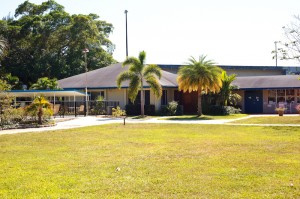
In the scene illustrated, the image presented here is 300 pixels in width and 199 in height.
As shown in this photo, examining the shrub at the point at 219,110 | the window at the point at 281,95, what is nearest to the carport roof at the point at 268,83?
the window at the point at 281,95

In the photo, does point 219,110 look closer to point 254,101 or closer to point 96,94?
point 254,101

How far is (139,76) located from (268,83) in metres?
14.0

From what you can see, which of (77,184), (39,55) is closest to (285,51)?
(77,184)

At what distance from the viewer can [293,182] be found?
24.1 feet

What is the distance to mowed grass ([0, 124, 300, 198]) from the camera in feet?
22.5

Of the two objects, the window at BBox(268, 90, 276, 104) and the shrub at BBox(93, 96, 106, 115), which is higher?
the window at BBox(268, 90, 276, 104)

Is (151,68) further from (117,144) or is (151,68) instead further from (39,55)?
(39,55)

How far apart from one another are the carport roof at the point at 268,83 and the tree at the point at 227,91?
1708 millimetres

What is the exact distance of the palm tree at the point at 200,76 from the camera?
31.5 m

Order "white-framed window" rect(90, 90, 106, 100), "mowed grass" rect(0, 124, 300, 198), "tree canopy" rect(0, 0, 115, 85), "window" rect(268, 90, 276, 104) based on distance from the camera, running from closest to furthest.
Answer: "mowed grass" rect(0, 124, 300, 198) → "white-framed window" rect(90, 90, 106, 100) → "window" rect(268, 90, 276, 104) → "tree canopy" rect(0, 0, 115, 85)

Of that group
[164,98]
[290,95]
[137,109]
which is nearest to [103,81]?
[137,109]

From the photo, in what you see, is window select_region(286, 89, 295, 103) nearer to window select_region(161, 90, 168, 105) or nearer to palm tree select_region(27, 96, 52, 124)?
window select_region(161, 90, 168, 105)

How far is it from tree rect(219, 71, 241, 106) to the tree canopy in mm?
22337

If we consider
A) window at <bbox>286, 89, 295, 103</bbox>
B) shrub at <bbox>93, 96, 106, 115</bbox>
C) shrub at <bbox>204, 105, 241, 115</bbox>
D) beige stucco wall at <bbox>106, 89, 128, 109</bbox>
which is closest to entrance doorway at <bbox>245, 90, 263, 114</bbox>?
window at <bbox>286, 89, 295, 103</bbox>
